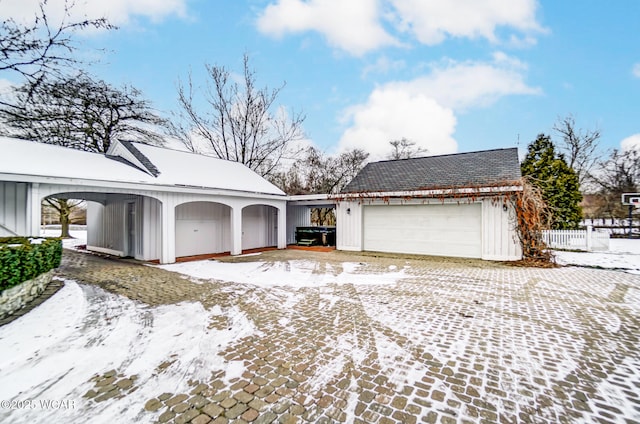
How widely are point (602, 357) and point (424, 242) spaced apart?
7.73m

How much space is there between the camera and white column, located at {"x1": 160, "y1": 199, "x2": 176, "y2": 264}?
341 inches

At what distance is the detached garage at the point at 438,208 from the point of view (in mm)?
9203

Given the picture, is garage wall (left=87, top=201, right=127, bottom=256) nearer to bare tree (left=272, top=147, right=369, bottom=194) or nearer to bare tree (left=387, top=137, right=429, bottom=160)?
bare tree (left=272, top=147, right=369, bottom=194)

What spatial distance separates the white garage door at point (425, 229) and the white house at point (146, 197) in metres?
4.03

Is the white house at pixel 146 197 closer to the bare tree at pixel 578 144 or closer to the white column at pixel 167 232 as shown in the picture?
the white column at pixel 167 232

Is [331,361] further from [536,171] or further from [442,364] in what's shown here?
[536,171]

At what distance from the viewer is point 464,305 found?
186 inches

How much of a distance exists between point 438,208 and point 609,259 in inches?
209

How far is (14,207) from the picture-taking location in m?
6.77

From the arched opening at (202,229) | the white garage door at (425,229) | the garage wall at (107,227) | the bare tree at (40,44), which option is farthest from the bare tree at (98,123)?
the white garage door at (425,229)

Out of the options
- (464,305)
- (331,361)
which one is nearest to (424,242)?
(464,305)

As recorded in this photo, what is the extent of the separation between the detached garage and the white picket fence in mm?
3002

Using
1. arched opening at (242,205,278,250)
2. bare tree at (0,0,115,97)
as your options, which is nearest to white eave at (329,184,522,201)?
arched opening at (242,205,278,250)

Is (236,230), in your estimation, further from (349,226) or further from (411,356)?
(411,356)
